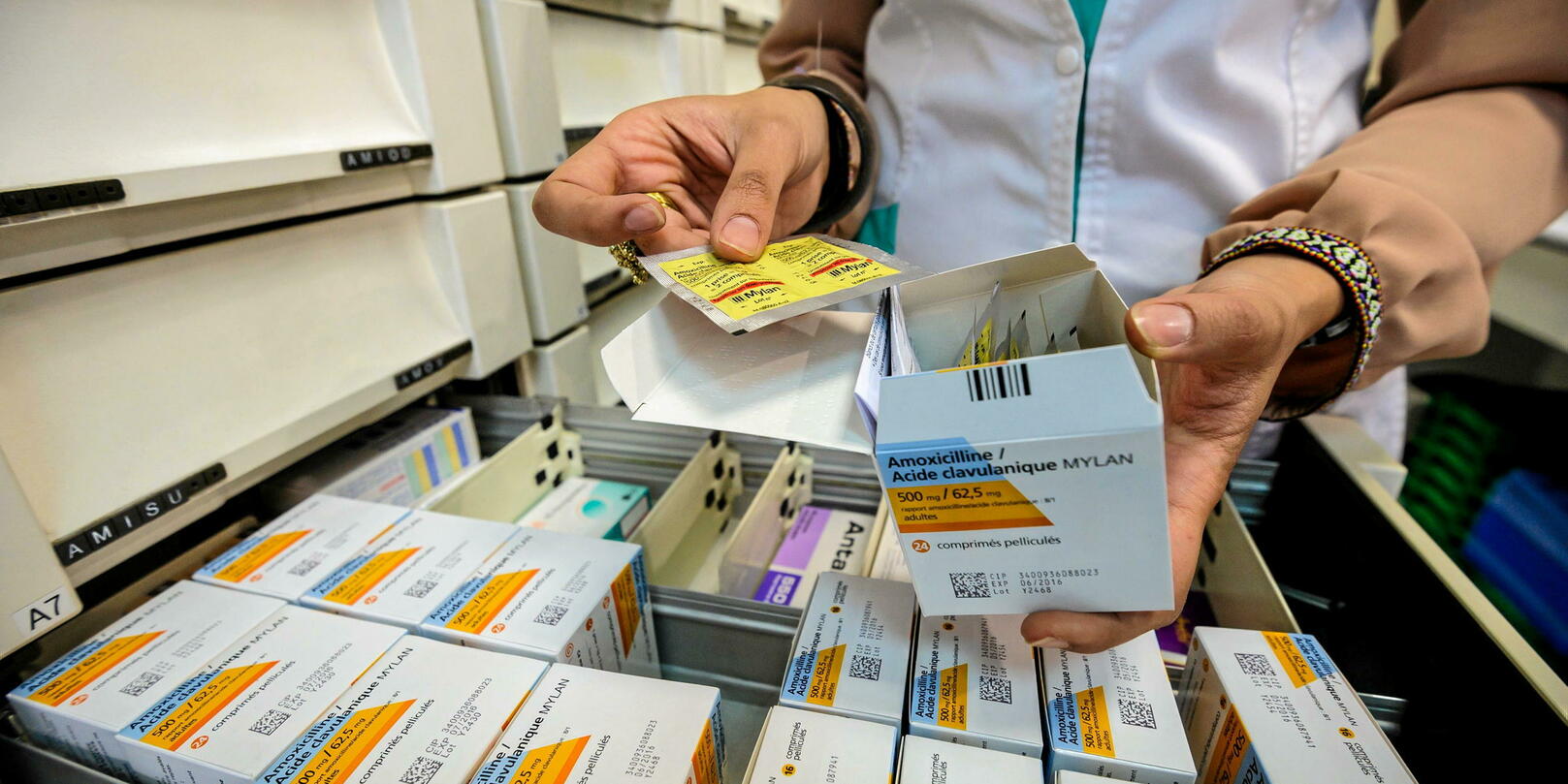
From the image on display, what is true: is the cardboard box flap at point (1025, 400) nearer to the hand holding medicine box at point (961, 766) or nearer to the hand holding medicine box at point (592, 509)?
the hand holding medicine box at point (961, 766)

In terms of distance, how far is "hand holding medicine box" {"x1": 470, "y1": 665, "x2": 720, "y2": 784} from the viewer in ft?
1.65

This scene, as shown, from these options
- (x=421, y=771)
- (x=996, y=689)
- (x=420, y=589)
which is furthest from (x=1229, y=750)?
(x=420, y=589)

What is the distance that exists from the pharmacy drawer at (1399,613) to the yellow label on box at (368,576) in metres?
0.95

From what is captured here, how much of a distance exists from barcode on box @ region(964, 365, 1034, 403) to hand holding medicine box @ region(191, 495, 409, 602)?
2.26 ft

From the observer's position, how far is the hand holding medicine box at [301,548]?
2.35 feet

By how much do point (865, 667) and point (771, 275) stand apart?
331 mm

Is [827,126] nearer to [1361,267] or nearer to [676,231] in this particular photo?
[676,231]

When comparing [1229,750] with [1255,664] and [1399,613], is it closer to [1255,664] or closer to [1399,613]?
[1255,664]

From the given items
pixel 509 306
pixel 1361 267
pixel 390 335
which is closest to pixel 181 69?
pixel 390 335

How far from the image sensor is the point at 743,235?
1.81 ft

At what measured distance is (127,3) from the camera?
0.67 meters

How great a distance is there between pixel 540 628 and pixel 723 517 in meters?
0.50

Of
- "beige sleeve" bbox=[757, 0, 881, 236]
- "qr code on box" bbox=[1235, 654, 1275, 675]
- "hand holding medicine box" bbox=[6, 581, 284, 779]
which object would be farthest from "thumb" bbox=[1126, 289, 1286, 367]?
"hand holding medicine box" bbox=[6, 581, 284, 779]

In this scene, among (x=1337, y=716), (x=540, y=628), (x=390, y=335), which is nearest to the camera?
(x=1337, y=716)
